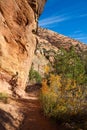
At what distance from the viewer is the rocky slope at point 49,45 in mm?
91287

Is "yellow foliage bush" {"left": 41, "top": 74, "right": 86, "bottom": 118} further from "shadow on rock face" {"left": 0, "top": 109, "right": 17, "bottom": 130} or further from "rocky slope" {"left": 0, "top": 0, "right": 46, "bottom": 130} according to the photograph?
"rocky slope" {"left": 0, "top": 0, "right": 46, "bottom": 130}

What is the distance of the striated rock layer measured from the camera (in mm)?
23969

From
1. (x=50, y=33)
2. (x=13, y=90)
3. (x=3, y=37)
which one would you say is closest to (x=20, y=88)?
(x=13, y=90)

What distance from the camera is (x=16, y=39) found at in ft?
84.4

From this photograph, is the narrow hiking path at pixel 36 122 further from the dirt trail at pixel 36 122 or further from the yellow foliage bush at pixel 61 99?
the yellow foliage bush at pixel 61 99

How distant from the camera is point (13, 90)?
25.0 metres

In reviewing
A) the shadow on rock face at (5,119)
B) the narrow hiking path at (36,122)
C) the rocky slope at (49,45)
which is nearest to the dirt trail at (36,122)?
the narrow hiking path at (36,122)

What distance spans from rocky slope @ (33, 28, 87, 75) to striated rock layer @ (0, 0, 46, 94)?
55.9 metres

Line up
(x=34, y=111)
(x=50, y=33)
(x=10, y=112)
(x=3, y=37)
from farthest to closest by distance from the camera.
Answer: (x=50, y=33), (x=3, y=37), (x=34, y=111), (x=10, y=112)

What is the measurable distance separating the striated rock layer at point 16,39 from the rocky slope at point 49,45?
183ft

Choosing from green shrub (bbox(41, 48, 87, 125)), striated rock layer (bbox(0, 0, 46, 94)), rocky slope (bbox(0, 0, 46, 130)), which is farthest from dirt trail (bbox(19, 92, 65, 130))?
striated rock layer (bbox(0, 0, 46, 94))

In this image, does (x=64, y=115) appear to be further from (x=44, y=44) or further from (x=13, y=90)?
(x=44, y=44)

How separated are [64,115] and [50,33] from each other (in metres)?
124

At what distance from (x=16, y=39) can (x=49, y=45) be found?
292 ft
